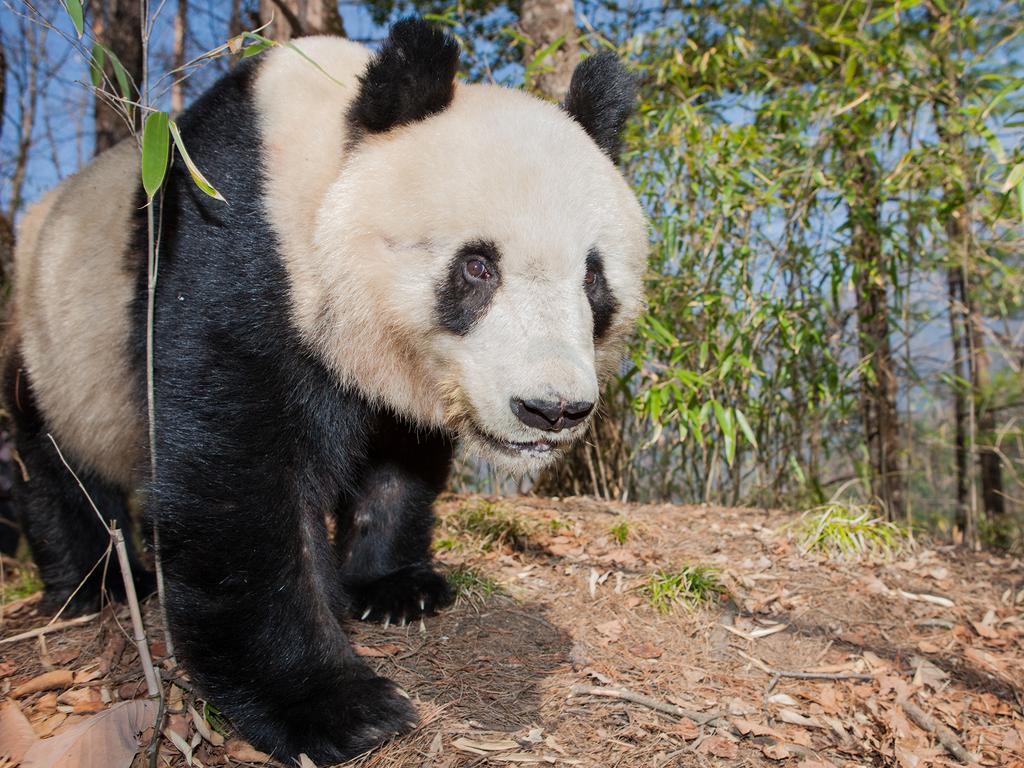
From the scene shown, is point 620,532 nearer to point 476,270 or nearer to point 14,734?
point 476,270

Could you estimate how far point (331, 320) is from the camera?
8.00ft

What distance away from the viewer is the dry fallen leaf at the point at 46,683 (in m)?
2.55

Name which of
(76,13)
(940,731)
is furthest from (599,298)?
(940,731)

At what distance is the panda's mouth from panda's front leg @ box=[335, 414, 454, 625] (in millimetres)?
832

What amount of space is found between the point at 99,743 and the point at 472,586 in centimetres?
157

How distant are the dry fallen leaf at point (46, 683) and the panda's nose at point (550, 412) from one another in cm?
180

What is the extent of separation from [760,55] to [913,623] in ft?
14.8

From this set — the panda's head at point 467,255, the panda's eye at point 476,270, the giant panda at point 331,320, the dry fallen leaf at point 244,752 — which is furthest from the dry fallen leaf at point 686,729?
the panda's eye at point 476,270

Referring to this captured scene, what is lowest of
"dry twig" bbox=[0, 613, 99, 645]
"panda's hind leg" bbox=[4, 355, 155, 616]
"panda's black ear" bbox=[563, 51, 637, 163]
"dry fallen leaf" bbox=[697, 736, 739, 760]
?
"dry fallen leaf" bbox=[697, 736, 739, 760]

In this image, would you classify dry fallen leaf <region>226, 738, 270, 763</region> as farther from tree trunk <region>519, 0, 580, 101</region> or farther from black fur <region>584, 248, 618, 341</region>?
tree trunk <region>519, 0, 580, 101</region>

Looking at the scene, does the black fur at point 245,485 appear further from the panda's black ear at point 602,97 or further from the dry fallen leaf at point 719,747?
the panda's black ear at point 602,97

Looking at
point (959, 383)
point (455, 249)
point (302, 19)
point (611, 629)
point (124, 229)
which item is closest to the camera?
point (455, 249)

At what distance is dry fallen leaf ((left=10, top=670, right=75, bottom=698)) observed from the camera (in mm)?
2555

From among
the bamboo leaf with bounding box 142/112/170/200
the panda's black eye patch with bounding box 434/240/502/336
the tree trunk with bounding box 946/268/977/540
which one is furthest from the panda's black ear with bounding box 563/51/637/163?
the tree trunk with bounding box 946/268/977/540
